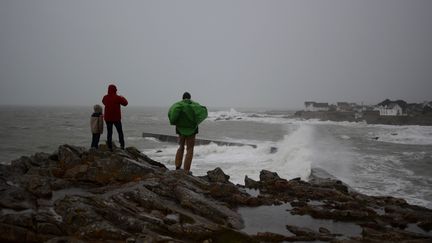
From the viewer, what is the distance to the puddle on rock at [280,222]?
6.82 metres

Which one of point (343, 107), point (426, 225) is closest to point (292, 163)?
point (426, 225)

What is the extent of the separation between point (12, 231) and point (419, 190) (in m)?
16.6

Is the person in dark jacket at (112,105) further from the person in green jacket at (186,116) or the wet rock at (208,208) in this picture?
A: the wet rock at (208,208)

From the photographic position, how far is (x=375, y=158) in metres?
26.3

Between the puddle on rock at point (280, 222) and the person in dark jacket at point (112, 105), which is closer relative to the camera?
the puddle on rock at point (280, 222)

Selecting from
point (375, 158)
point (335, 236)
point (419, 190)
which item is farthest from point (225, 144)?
point (335, 236)

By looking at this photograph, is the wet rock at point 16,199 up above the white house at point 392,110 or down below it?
below

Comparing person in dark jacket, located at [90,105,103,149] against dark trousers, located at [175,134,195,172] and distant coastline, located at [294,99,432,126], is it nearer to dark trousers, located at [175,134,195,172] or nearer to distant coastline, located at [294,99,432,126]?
dark trousers, located at [175,134,195,172]

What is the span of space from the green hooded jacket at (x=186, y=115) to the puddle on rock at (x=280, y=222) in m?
2.69

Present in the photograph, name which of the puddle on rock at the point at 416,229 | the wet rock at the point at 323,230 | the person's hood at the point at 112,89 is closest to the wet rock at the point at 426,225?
the puddle on rock at the point at 416,229

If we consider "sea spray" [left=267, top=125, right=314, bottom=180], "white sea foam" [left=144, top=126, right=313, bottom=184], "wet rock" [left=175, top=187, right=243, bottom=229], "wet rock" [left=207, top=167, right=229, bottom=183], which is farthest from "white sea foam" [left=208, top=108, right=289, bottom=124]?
"wet rock" [left=175, top=187, right=243, bottom=229]

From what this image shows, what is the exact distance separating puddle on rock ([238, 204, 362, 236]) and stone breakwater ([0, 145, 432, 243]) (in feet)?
0.08

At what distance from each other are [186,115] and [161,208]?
10.2 feet

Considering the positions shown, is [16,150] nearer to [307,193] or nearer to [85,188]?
[85,188]
